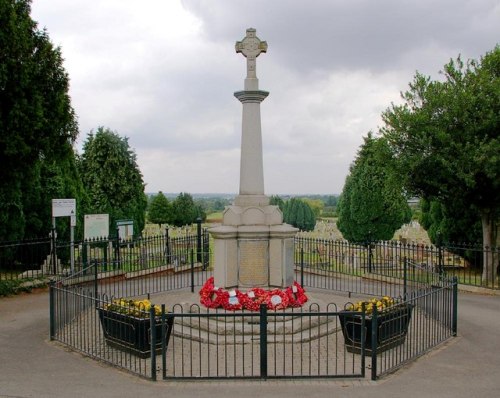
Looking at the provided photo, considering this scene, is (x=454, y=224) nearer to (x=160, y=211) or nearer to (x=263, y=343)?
(x=263, y=343)

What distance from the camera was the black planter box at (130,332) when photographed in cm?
822

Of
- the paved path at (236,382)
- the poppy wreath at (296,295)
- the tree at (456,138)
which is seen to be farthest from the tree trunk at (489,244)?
the poppy wreath at (296,295)

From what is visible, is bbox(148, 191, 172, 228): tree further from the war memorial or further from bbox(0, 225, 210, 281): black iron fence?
the war memorial

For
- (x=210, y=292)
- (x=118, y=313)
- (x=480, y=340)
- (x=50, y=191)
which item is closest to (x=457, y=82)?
(x=480, y=340)

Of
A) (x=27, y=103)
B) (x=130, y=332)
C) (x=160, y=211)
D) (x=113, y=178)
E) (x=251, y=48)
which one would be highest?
(x=251, y=48)

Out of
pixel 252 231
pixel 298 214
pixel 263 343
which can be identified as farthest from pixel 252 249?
pixel 298 214

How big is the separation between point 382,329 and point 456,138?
349 inches

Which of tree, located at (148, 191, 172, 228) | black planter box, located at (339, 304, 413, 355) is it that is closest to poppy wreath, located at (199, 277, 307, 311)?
black planter box, located at (339, 304, 413, 355)

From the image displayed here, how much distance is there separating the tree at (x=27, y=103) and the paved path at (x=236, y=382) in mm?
5844

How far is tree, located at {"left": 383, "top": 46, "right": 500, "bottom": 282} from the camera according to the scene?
48.3 feet

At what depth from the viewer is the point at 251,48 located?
11289 mm

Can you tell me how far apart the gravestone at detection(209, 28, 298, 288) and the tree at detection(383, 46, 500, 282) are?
628 cm

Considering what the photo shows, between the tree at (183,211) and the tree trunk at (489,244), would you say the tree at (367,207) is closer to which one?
the tree trunk at (489,244)

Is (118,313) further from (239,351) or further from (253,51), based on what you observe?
(253,51)
